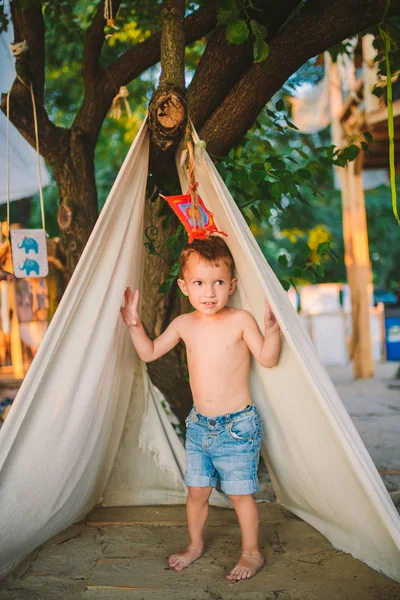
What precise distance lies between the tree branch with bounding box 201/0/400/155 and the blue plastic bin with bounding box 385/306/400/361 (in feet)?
24.4

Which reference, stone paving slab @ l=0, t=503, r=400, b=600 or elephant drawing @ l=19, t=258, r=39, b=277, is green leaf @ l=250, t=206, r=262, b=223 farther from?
stone paving slab @ l=0, t=503, r=400, b=600

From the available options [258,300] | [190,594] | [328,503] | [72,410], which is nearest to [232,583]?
[190,594]

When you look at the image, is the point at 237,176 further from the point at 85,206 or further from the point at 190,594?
the point at 190,594

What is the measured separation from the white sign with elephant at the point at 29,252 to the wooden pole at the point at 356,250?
5.41 metres

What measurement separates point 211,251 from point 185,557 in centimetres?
123

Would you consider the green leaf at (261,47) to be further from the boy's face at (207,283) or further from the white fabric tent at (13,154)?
the white fabric tent at (13,154)

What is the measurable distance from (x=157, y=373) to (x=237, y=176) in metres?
1.26

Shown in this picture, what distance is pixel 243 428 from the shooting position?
2305 millimetres

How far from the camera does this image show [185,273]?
2373 millimetres

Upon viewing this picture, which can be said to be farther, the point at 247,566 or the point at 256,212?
the point at 256,212

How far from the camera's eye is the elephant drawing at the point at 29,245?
8.84 ft

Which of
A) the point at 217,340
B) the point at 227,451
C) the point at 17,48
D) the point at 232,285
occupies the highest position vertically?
the point at 17,48

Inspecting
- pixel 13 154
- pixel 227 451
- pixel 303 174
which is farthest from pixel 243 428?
pixel 13 154

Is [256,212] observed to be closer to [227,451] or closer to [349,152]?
[349,152]
